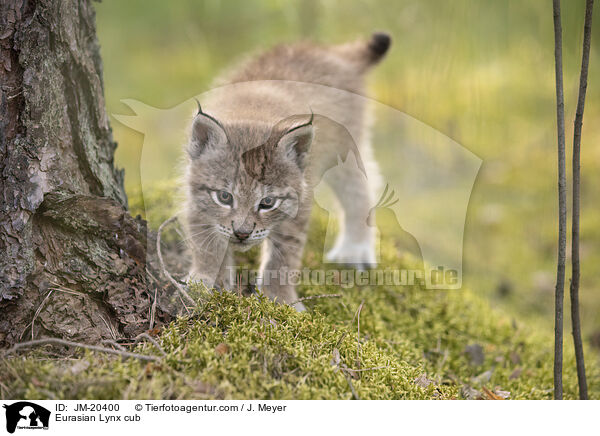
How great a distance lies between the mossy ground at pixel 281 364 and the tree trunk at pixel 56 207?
0.42 ft

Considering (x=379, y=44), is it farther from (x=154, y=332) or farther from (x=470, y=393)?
(x=154, y=332)

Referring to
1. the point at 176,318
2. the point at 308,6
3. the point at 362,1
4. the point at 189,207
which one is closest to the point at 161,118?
the point at 189,207

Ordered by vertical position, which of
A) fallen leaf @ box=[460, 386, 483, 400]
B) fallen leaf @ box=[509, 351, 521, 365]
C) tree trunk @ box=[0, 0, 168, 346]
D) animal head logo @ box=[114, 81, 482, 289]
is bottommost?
fallen leaf @ box=[460, 386, 483, 400]

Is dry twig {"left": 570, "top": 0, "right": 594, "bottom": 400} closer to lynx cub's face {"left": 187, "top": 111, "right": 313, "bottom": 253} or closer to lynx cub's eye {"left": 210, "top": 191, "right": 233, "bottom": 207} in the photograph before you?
lynx cub's face {"left": 187, "top": 111, "right": 313, "bottom": 253}

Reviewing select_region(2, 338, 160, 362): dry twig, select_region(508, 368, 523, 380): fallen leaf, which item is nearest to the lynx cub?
select_region(2, 338, 160, 362): dry twig

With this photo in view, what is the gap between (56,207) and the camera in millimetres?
Answer: 1422

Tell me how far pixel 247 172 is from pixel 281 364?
0.68 metres

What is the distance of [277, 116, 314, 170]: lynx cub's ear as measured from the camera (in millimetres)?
1673

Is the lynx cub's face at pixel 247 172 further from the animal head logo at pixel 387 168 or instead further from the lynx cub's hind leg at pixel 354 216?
the lynx cub's hind leg at pixel 354 216

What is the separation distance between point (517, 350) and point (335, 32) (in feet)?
6.03

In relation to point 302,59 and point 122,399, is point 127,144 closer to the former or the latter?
point 302,59

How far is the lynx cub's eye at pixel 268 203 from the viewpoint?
67.6 inches

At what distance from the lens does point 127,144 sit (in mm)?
2340
